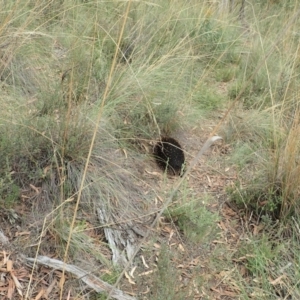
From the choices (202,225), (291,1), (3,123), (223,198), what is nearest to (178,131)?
(223,198)

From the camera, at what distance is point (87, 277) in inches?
75.8

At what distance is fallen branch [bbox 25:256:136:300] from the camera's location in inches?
74.3

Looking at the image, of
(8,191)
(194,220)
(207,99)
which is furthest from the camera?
(207,99)

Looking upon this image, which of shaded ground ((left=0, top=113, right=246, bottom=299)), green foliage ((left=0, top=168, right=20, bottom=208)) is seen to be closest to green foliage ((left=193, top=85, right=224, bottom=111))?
shaded ground ((left=0, top=113, right=246, bottom=299))

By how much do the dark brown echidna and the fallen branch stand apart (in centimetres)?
92

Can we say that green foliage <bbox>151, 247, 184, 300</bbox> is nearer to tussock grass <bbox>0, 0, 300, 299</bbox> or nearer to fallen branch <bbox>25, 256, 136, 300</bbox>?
tussock grass <bbox>0, 0, 300, 299</bbox>

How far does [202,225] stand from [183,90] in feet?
4.45

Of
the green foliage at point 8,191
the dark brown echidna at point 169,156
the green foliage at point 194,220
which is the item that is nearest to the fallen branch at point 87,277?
the green foliage at point 8,191

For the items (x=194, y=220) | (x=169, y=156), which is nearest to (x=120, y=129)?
(x=169, y=156)

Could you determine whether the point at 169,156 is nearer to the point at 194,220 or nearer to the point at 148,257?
the point at 194,220

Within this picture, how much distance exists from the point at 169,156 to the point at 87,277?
105cm

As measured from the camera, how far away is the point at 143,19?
3.57 m

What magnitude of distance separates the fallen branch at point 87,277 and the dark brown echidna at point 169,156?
92 cm

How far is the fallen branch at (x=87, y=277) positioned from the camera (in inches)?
74.3
